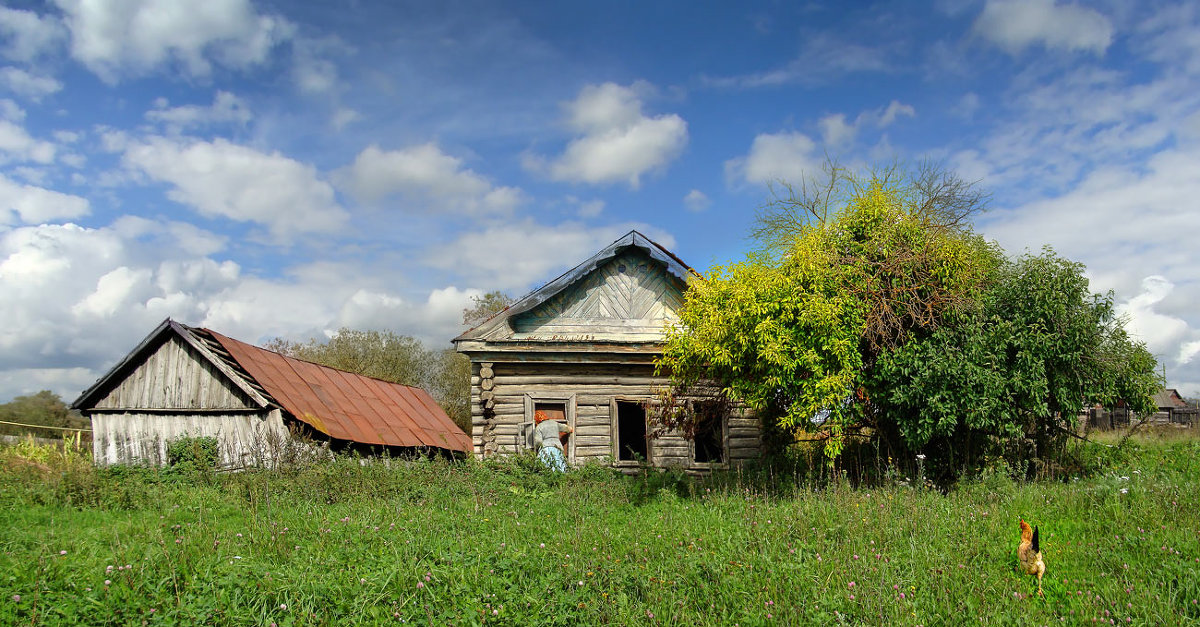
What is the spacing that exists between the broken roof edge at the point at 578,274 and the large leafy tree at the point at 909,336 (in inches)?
129

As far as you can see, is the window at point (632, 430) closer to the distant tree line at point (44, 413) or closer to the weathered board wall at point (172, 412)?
the weathered board wall at point (172, 412)

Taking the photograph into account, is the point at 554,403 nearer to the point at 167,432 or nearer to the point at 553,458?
the point at 553,458

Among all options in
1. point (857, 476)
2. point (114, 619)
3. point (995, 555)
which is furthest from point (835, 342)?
point (114, 619)

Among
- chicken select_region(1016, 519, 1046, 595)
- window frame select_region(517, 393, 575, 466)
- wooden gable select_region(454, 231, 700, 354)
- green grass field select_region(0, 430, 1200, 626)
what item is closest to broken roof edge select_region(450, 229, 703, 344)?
wooden gable select_region(454, 231, 700, 354)

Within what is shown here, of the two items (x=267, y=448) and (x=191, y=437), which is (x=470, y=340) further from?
(x=191, y=437)

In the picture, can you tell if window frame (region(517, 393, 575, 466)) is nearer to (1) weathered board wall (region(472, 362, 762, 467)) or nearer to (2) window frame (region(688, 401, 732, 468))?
(1) weathered board wall (region(472, 362, 762, 467))

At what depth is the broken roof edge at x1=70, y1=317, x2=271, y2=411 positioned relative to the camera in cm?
1458

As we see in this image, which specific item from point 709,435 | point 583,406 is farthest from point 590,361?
point 709,435

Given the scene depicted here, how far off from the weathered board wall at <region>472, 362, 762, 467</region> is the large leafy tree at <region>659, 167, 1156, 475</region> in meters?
3.52

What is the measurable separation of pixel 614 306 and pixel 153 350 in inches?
393

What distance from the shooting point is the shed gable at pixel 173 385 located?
589 inches

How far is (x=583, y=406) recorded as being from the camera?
1505 centimetres

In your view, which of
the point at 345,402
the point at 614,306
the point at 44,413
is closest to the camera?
the point at 614,306

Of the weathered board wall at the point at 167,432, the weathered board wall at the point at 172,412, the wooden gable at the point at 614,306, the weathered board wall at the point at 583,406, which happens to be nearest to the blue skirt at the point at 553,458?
the weathered board wall at the point at 583,406
